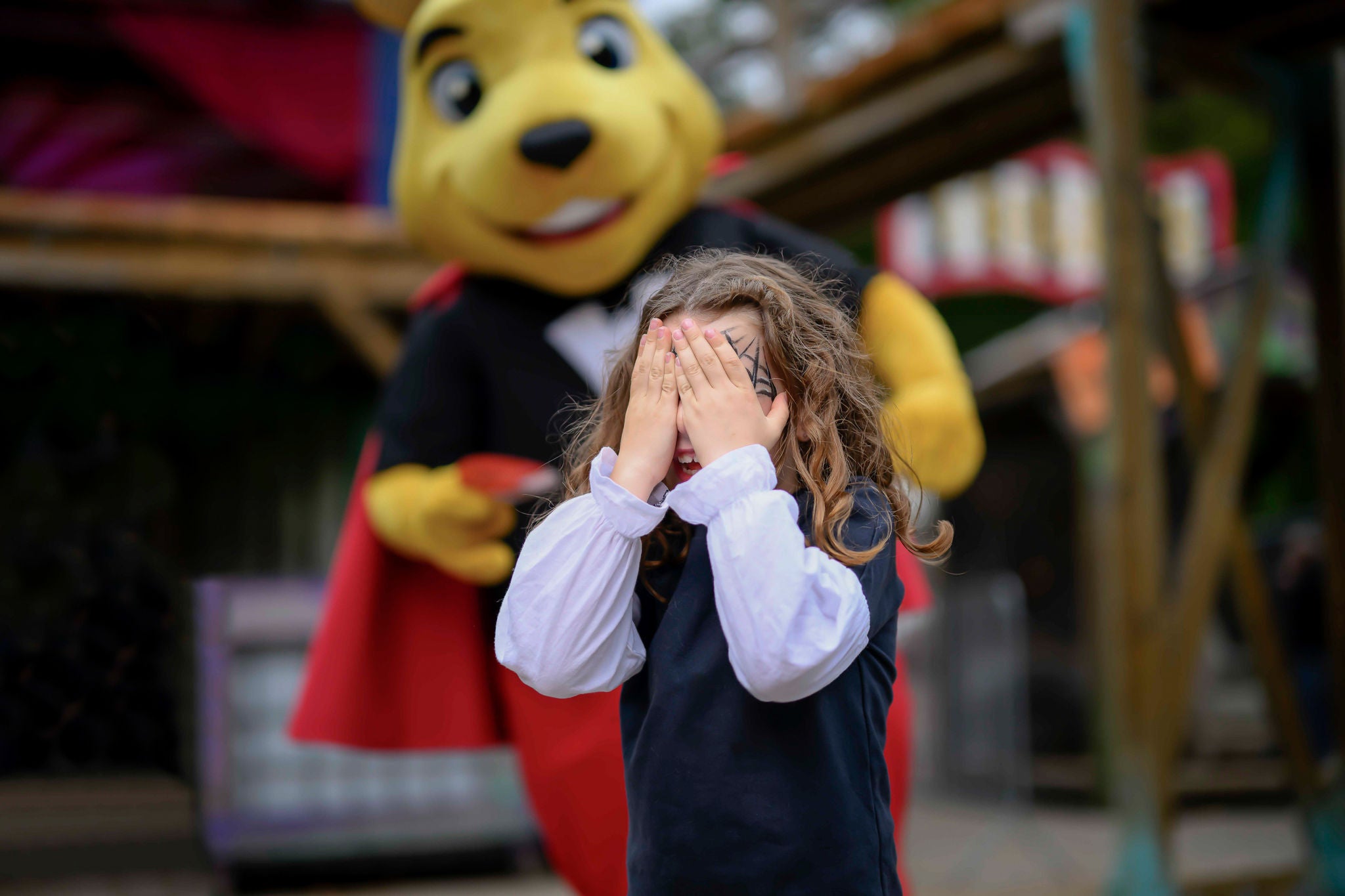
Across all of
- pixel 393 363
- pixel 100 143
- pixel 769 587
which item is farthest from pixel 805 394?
pixel 100 143

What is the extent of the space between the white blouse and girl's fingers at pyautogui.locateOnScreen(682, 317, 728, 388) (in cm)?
9

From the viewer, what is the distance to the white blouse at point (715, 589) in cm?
102

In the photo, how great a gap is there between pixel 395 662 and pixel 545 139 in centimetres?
101

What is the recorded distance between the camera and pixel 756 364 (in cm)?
121

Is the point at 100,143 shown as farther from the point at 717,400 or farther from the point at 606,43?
the point at 717,400

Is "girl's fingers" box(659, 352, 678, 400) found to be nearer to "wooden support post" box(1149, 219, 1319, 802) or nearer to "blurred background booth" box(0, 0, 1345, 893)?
A: "blurred background booth" box(0, 0, 1345, 893)

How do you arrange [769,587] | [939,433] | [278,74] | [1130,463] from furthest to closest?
[278,74] → [1130,463] → [939,433] → [769,587]

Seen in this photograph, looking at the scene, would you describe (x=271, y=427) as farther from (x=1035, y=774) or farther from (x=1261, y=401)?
(x=1261, y=401)

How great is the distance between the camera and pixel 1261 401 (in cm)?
630

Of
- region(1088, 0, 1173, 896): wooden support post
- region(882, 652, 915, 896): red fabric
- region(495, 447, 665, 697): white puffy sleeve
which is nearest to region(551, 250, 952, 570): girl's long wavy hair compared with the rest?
region(495, 447, 665, 697): white puffy sleeve

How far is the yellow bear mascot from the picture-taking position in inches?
77.7

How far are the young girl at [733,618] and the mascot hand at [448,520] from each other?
2.70 feet

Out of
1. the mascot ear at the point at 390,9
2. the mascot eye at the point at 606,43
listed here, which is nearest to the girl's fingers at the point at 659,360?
the mascot eye at the point at 606,43

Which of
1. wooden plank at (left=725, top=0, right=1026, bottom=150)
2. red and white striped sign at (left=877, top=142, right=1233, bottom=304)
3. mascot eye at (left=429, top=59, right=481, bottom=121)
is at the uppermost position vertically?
red and white striped sign at (left=877, top=142, right=1233, bottom=304)
